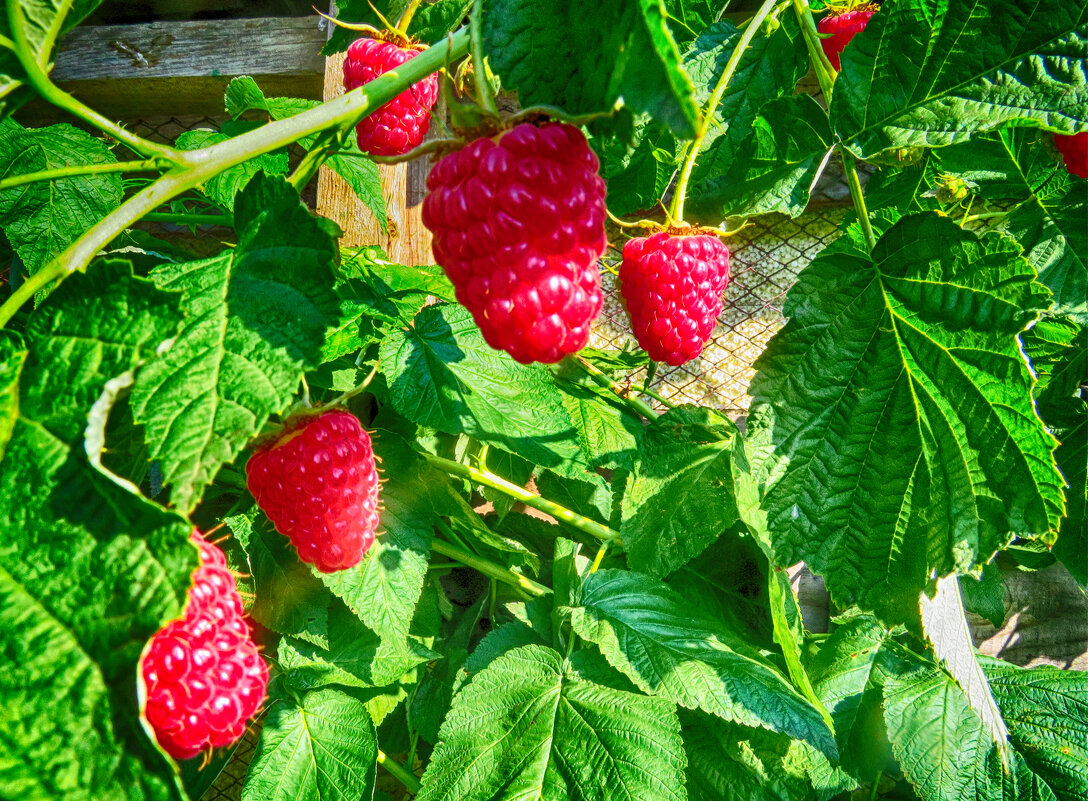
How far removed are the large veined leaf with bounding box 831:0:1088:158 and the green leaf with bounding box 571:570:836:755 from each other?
576 mm

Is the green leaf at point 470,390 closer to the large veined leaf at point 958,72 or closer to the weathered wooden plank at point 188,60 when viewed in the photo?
the large veined leaf at point 958,72

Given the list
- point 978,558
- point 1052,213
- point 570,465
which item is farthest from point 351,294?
point 1052,213

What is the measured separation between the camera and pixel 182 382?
0.43 metres

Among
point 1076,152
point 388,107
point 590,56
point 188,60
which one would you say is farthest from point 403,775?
point 188,60

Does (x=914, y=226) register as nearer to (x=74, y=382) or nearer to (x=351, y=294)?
(x=351, y=294)

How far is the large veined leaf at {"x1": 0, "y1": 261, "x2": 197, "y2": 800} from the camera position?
36 centimetres

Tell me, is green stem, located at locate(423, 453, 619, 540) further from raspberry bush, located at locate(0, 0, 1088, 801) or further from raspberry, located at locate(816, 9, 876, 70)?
raspberry, located at locate(816, 9, 876, 70)

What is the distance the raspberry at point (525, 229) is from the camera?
43 centimetres

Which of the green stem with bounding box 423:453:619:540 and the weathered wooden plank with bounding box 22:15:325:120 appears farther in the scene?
the weathered wooden plank with bounding box 22:15:325:120

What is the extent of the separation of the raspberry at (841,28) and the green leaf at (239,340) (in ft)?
2.42

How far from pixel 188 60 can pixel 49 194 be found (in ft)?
2.35

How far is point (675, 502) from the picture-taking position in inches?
37.6

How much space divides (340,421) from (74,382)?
0.88ft

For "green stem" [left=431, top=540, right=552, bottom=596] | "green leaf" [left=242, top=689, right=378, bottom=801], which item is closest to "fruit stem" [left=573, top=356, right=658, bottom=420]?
"green stem" [left=431, top=540, right=552, bottom=596]
